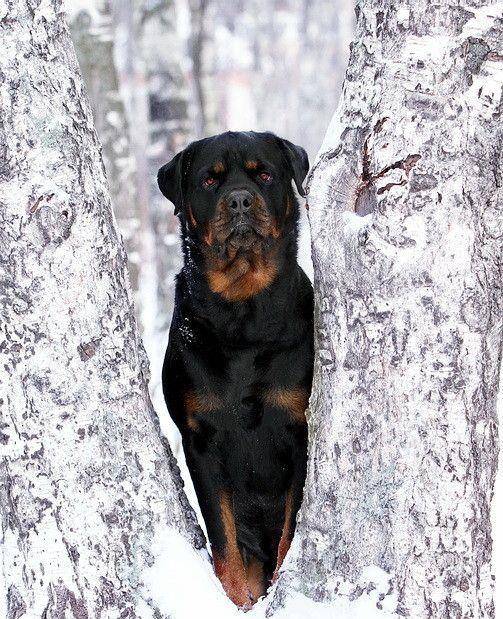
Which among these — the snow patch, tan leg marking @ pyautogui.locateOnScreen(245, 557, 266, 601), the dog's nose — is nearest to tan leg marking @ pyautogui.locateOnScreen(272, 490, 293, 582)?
tan leg marking @ pyautogui.locateOnScreen(245, 557, 266, 601)

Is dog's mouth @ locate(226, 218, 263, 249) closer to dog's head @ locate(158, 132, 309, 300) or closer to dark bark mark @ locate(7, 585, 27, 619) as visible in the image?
dog's head @ locate(158, 132, 309, 300)

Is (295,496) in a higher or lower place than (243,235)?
lower

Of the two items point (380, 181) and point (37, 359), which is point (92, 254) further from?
point (380, 181)

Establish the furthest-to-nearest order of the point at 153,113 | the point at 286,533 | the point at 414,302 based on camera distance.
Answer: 1. the point at 153,113
2. the point at 286,533
3. the point at 414,302

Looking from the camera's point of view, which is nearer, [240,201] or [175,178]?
[240,201]

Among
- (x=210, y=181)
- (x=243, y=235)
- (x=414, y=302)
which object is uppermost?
(x=210, y=181)

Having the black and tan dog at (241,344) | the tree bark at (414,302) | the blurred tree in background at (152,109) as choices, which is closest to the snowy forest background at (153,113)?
the blurred tree in background at (152,109)

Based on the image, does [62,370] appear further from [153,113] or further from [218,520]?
[153,113]

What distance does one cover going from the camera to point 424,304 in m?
2.46

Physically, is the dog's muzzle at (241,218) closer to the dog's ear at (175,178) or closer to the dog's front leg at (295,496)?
the dog's ear at (175,178)

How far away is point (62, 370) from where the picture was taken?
2543mm

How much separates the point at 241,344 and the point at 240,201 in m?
0.53

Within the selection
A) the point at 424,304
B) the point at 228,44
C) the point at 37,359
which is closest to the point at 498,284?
the point at 424,304

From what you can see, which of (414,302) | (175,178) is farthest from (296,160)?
(414,302)
